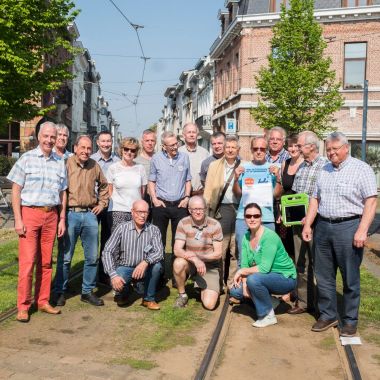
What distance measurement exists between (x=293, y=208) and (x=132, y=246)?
6.41 feet

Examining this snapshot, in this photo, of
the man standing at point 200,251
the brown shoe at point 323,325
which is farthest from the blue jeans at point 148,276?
the brown shoe at point 323,325

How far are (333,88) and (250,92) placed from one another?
699 centimetres

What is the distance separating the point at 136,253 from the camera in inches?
251

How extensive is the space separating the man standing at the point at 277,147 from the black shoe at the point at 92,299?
2.74m

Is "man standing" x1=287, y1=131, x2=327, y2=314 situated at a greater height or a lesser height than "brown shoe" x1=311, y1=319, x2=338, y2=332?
greater

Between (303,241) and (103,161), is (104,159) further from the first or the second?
(303,241)

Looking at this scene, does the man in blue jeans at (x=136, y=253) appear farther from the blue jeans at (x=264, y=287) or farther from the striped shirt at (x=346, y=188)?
the striped shirt at (x=346, y=188)

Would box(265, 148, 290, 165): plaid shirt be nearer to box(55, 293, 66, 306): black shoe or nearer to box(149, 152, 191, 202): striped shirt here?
box(149, 152, 191, 202): striped shirt

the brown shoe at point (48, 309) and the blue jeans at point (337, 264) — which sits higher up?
the blue jeans at point (337, 264)

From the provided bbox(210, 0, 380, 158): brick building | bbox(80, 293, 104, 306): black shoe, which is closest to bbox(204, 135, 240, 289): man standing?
bbox(80, 293, 104, 306): black shoe

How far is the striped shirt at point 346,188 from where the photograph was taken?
516 cm

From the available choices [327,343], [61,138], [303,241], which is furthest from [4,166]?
[327,343]

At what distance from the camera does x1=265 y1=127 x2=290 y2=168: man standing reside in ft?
22.2

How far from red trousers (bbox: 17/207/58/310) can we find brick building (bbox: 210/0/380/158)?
23.6 m
